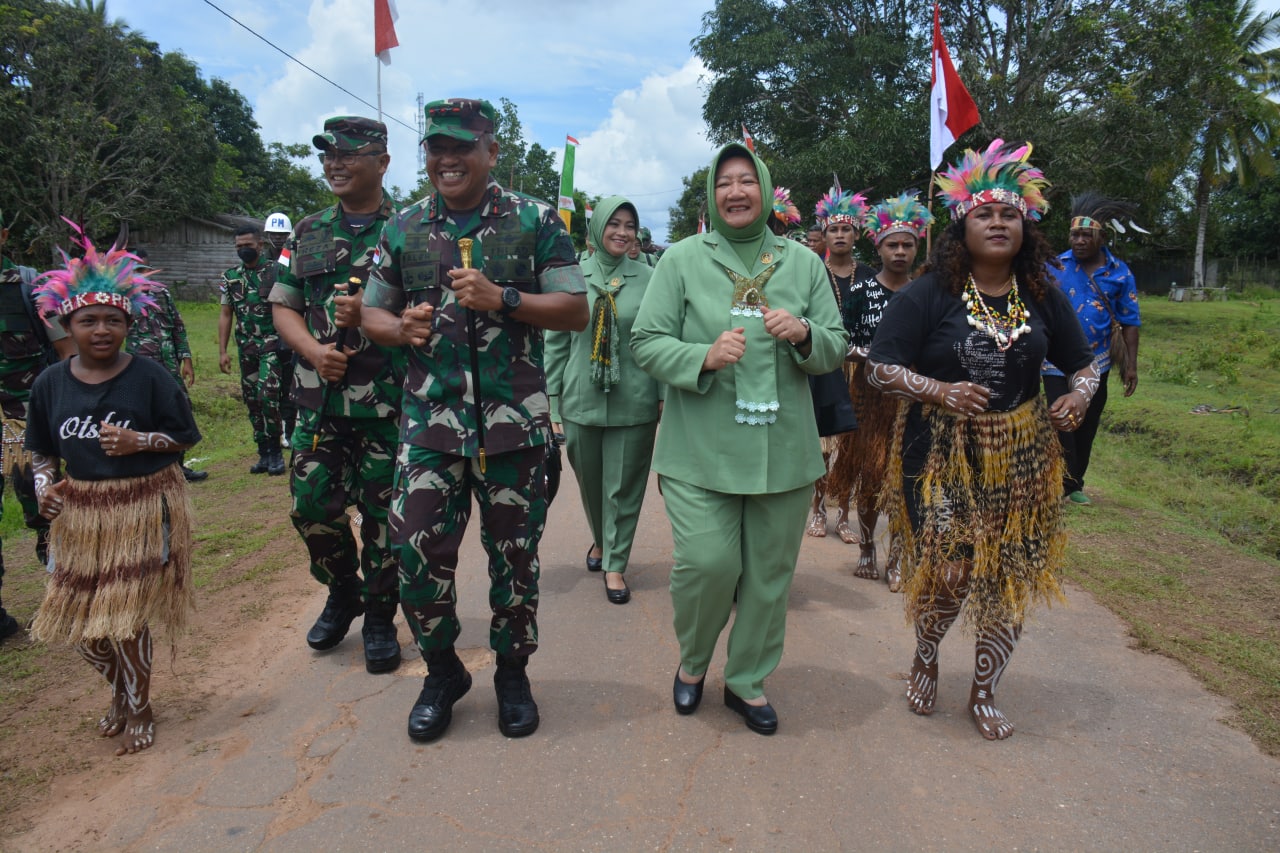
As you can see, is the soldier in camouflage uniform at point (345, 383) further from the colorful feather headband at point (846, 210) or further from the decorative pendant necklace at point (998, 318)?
the colorful feather headband at point (846, 210)

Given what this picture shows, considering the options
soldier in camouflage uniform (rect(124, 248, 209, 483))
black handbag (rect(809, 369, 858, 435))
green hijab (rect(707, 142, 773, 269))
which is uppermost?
green hijab (rect(707, 142, 773, 269))

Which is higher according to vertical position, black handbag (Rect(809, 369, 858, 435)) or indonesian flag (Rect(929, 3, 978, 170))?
indonesian flag (Rect(929, 3, 978, 170))

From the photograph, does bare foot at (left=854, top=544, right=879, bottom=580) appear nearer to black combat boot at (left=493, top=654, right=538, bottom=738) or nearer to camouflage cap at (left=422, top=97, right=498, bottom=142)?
black combat boot at (left=493, top=654, right=538, bottom=738)

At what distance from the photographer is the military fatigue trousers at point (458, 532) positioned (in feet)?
10.6

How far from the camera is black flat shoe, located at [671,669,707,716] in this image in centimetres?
354

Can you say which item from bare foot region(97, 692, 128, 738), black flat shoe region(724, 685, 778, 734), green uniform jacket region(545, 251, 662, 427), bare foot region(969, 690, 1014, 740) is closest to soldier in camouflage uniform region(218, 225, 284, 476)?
green uniform jacket region(545, 251, 662, 427)

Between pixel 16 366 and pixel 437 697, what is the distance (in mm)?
3298

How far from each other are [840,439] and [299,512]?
3.19 meters

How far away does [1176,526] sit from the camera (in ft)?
20.5

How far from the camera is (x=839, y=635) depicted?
14.5ft

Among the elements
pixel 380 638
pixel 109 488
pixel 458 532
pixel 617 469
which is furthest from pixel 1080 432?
pixel 109 488

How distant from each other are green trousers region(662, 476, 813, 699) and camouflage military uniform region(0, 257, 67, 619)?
362 cm

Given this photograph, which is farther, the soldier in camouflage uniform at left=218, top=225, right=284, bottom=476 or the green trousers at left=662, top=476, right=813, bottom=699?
the soldier in camouflage uniform at left=218, top=225, right=284, bottom=476

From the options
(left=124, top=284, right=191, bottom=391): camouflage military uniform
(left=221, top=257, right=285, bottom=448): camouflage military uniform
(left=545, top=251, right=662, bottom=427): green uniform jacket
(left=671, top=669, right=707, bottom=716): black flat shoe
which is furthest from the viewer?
(left=221, top=257, right=285, bottom=448): camouflage military uniform
